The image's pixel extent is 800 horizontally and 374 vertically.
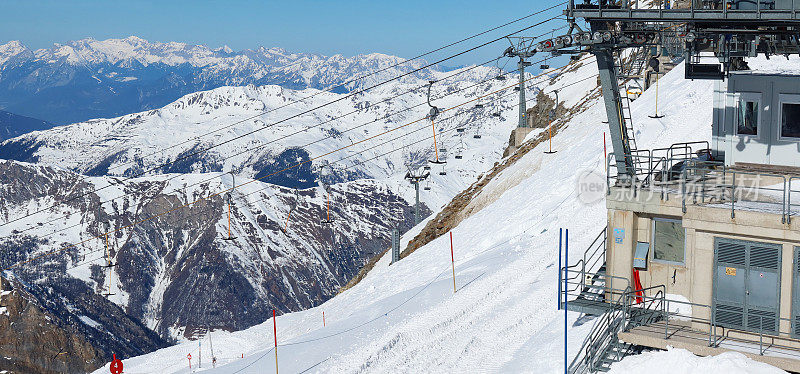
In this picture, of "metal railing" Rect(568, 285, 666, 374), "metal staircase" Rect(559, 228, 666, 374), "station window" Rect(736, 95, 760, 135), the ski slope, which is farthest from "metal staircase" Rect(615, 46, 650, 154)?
"metal railing" Rect(568, 285, 666, 374)

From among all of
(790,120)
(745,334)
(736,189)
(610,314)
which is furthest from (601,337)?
(790,120)

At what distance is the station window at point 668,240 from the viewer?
17438 mm

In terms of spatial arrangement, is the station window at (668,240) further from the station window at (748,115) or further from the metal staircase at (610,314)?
the station window at (748,115)

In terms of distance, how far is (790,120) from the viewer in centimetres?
1950

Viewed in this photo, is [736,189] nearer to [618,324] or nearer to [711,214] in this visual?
[711,214]

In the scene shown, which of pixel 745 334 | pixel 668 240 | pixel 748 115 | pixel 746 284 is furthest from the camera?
pixel 748 115

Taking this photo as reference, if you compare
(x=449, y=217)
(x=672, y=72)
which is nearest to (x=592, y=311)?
(x=449, y=217)

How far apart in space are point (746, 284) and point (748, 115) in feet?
19.1

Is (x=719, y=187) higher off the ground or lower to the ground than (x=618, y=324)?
higher

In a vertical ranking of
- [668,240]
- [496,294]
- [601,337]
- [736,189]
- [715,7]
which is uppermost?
[715,7]

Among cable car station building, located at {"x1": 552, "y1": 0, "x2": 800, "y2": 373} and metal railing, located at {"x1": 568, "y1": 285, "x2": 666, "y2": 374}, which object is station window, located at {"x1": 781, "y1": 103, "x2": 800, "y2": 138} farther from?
metal railing, located at {"x1": 568, "y1": 285, "x2": 666, "y2": 374}

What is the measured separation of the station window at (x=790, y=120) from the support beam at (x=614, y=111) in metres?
3.94

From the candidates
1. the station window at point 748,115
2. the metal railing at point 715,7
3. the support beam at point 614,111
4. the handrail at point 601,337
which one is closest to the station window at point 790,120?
the station window at point 748,115

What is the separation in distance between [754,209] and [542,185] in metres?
23.5
